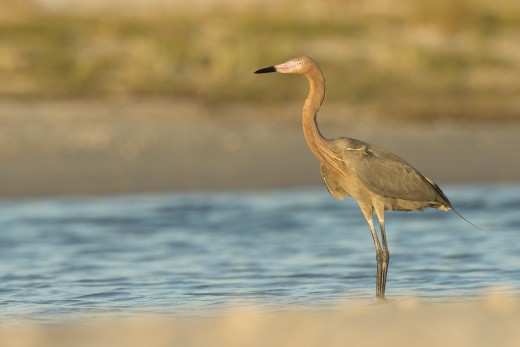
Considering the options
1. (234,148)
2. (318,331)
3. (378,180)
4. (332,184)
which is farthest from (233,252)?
(318,331)

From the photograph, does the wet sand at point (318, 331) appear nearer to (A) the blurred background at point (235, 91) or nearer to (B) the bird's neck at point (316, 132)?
(B) the bird's neck at point (316, 132)

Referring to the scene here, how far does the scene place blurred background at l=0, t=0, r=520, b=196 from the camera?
13.5 meters

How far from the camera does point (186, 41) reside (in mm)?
18859

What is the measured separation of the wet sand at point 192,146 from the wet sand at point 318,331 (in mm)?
7081

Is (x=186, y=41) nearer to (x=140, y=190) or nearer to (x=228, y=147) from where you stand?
(x=228, y=147)

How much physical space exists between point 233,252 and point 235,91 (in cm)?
698

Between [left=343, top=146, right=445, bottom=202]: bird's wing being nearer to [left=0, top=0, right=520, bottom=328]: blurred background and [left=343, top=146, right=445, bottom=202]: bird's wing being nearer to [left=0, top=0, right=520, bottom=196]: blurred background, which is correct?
[left=0, top=0, right=520, bottom=328]: blurred background

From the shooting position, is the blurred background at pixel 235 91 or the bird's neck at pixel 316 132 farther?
the blurred background at pixel 235 91

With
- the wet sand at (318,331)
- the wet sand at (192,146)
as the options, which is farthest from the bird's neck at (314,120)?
the wet sand at (192,146)

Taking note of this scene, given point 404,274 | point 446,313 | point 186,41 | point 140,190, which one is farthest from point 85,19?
point 446,313

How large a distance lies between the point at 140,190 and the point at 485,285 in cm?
494

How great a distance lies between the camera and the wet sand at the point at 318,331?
503cm

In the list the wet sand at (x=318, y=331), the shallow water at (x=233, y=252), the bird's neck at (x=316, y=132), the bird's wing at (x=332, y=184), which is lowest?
the shallow water at (x=233, y=252)

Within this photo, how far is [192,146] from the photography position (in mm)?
14078
